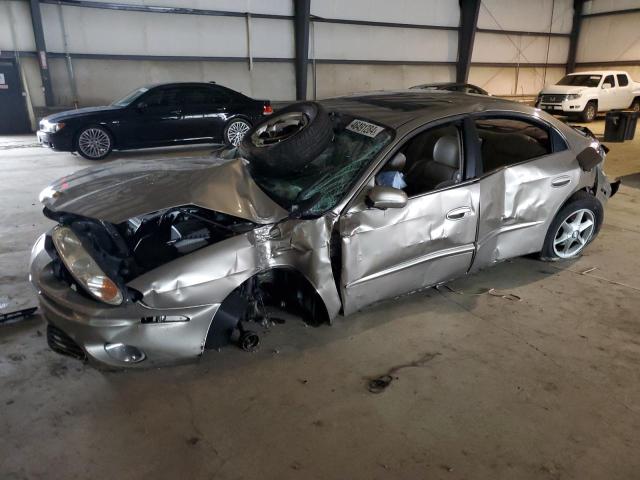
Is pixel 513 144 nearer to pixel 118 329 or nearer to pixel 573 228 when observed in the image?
pixel 573 228

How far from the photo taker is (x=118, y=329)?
2.31 m

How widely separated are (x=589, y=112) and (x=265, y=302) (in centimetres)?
1577

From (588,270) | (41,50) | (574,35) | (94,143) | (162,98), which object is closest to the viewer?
(588,270)

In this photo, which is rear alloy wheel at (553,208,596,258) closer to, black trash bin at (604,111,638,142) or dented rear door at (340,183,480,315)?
dented rear door at (340,183,480,315)

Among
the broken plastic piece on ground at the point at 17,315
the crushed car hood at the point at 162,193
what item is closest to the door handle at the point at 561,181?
the crushed car hood at the point at 162,193

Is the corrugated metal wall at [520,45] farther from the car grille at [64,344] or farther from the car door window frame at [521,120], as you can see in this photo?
the car grille at [64,344]

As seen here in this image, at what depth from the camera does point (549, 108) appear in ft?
50.7

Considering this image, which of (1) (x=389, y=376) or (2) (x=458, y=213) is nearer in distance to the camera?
(1) (x=389, y=376)

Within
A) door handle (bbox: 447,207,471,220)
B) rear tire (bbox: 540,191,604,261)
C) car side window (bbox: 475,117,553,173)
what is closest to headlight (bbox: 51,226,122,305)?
door handle (bbox: 447,207,471,220)

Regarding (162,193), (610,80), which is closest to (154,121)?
(162,193)

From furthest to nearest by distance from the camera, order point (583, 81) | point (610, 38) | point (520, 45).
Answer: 1. point (610, 38)
2. point (520, 45)
3. point (583, 81)

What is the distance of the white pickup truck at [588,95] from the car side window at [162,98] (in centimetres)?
1169

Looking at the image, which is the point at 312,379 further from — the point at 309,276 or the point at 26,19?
the point at 26,19

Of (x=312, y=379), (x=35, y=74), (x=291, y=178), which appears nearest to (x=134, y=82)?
(x=35, y=74)
